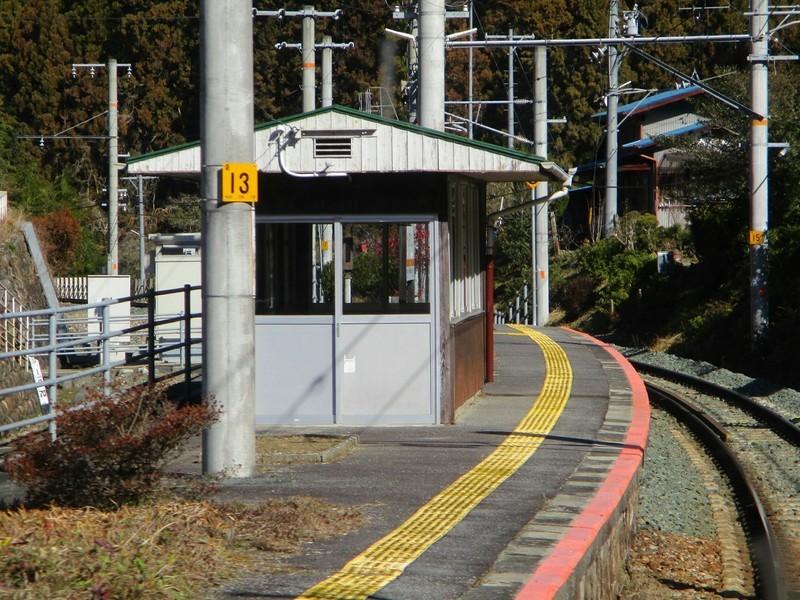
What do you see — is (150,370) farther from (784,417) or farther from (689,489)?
(784,417)

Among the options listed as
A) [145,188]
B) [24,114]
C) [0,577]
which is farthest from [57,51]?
[0,577]

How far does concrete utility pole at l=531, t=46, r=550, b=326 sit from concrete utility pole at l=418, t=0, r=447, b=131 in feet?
54.6

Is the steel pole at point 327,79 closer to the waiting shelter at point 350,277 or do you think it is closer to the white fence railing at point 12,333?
the white fence railing at point 12,333

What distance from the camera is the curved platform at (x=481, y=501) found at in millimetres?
6059

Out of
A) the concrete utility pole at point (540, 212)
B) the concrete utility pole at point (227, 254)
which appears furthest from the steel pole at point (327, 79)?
the concrete utility pole at point (227, 254)

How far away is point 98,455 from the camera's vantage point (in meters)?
6.71

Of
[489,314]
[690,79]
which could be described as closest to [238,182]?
[489,314]

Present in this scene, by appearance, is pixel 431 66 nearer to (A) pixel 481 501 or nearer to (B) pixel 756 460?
(B) pixel 756 460

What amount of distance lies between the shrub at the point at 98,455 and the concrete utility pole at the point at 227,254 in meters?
1.73

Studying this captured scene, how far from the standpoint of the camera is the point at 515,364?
18672mm

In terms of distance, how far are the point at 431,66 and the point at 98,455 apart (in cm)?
991

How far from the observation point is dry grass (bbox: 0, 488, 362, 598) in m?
5.50

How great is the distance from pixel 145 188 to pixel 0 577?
48.7m

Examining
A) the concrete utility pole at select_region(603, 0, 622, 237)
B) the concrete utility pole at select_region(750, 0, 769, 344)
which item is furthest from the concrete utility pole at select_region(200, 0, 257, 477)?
the concrete utility pole at select_region(603, 0, 622, 237)
